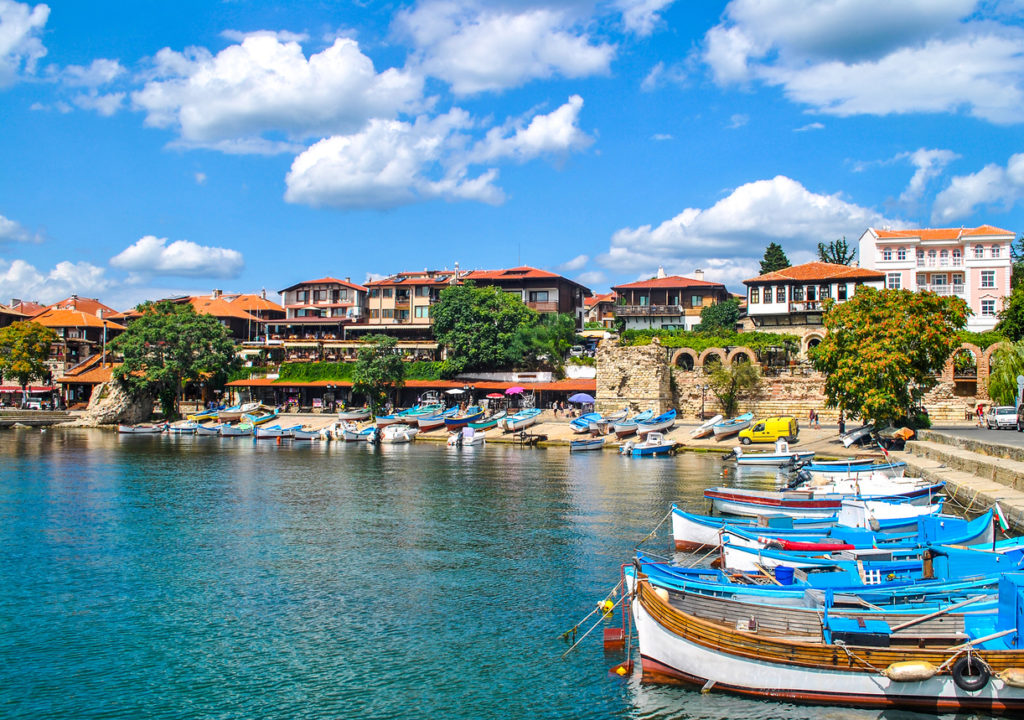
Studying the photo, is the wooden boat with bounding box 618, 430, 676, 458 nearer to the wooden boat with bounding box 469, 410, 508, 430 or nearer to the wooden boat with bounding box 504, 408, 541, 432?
the wooden boat with bounding box 504, 408, 541, 432

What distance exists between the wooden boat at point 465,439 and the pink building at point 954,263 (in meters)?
40.0

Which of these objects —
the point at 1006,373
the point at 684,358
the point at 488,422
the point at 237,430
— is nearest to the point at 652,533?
the point at 488,422

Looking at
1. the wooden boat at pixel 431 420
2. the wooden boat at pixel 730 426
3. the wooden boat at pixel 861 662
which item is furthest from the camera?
the wooden boat at pixel 431 420

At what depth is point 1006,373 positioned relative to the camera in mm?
43688

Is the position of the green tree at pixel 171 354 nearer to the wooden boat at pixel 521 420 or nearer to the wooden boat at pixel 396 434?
the wooden boat at pixel 396 434

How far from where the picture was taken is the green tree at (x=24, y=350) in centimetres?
7025

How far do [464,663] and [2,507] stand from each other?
73.0 feet

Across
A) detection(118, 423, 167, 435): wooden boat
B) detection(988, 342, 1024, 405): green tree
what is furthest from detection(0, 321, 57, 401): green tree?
detection(988, 342, 1024, 405): green tree

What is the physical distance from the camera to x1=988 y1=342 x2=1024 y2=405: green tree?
4334 centimetres

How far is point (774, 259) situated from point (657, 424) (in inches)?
1435

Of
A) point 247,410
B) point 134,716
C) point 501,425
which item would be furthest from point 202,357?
point 134,716

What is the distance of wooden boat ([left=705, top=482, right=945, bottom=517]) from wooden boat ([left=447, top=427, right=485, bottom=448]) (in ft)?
89.5

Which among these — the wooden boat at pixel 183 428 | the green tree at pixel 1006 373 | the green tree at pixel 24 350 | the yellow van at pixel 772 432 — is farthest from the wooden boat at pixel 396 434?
the green tree at pixel 24 350

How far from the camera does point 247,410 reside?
64000mm
